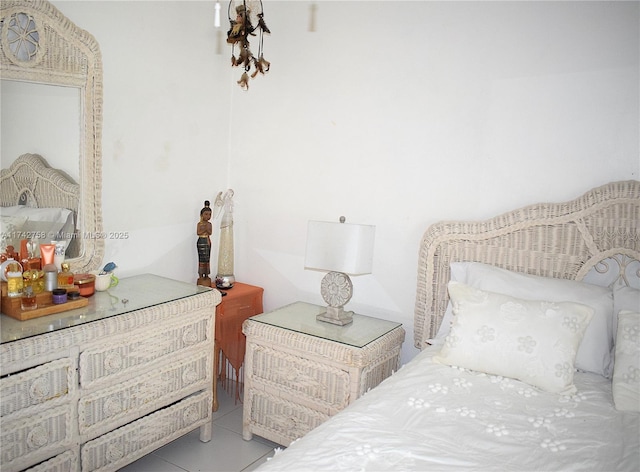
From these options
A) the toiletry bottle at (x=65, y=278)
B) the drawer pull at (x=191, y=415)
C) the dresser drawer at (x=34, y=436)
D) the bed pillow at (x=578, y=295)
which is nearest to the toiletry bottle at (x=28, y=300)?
the toiletry bottle at (x=65, y=278)

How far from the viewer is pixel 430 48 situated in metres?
2.50

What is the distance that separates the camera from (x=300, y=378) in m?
2.40

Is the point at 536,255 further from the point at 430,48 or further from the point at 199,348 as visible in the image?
the point at 199,348

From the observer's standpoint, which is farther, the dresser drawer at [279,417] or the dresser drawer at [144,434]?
the dresser drawer at [279,417]

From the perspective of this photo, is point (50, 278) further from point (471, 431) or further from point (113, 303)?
point (471, 431)

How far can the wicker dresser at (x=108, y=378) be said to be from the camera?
176cm

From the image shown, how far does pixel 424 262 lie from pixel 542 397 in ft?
2.92

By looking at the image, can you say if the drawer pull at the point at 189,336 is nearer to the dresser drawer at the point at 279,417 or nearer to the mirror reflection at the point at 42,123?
the dresser drawer at the point at 279,417

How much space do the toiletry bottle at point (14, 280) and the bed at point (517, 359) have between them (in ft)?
4.01

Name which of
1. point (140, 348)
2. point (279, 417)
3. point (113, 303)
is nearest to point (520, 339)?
point (279, 417)

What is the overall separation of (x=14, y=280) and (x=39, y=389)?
437mm

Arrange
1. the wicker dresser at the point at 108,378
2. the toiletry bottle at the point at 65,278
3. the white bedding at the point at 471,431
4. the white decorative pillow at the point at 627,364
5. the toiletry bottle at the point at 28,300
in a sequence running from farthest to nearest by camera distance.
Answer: the toiletry bottle at the point at 65,278 < the toiletry bottle at the point at 28,300 < the wicker dresser at the point at 108,378 < the white decorative pillow at the point at 627,364 < the white bedding at the point at 471,431

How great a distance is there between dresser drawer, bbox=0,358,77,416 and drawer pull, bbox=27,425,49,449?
0.09 m

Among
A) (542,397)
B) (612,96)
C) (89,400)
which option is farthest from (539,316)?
(89,400)
